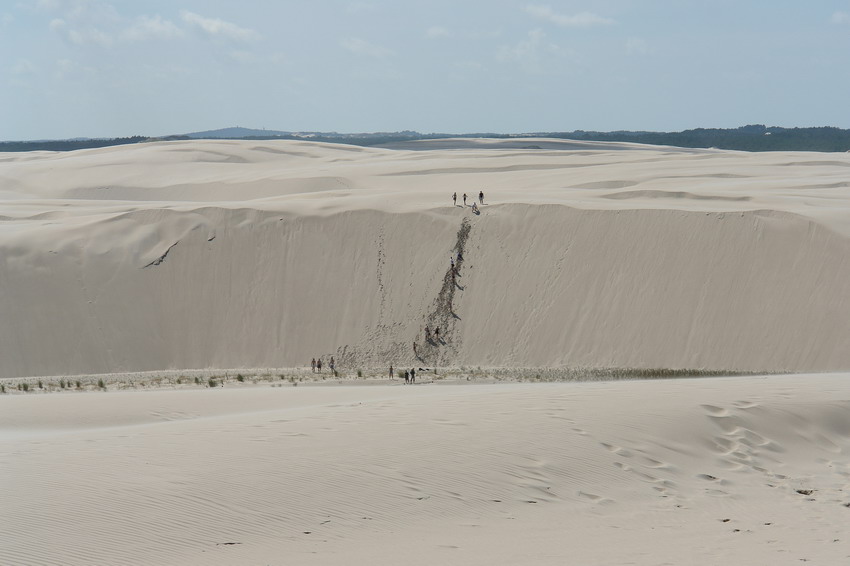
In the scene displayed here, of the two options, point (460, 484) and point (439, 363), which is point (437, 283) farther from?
point (460, 484)

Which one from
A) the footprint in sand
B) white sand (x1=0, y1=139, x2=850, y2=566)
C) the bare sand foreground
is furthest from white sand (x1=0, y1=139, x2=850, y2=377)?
the bare sand foreground

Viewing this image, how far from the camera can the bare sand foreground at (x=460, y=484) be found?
25.3 ft

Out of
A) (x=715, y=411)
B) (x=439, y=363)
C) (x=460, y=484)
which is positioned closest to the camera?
(x=460, y=484)

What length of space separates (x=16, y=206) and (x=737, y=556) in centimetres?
3621

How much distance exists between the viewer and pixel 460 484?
9312 mm

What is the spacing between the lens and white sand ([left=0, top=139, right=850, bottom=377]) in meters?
22.3

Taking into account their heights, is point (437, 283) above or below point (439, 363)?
above

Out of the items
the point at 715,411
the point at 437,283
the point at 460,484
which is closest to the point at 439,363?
the point at 437,283

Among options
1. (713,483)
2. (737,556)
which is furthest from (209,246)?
(737,556)

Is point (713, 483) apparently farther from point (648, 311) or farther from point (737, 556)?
point (648, 311)

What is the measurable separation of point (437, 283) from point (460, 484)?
16.4 metres

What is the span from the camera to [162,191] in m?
52.3

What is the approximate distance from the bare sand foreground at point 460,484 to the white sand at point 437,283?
915 cm

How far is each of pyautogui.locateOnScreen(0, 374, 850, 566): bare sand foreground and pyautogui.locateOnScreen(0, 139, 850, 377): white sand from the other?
915 cm
